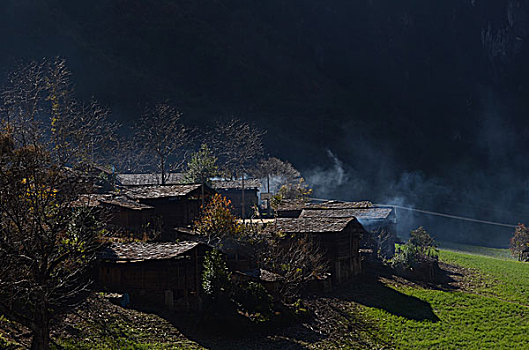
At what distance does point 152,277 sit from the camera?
2511cm

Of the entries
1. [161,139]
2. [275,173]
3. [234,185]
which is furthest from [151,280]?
[275,173]

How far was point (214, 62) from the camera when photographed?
13762 cm

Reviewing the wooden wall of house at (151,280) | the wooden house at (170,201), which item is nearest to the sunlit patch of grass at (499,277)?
the wooden house at (170,201)

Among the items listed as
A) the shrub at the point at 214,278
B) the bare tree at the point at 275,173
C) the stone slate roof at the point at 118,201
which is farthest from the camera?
the bare tree at the point at 275,173

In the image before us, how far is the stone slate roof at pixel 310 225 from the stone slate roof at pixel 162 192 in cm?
680

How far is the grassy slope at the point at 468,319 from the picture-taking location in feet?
90.2

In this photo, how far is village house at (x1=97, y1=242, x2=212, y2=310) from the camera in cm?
2495

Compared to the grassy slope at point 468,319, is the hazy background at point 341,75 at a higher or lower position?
higher

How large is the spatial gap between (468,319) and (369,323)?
6.36 m

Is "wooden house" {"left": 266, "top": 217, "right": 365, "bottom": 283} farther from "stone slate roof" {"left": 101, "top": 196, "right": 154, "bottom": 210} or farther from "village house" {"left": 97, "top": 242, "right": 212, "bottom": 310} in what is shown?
"village house" {"left": 97, "top": 242, "right": 212, "bottom": 310}

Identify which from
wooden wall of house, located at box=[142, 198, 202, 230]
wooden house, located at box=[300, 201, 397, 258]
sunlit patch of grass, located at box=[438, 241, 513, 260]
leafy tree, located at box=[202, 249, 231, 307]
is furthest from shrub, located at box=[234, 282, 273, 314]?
sunlit patch of grass, located at box=[438, 241, 513, 260]

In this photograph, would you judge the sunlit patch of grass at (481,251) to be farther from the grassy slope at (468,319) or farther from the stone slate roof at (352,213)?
the grassy slope at (468,319)

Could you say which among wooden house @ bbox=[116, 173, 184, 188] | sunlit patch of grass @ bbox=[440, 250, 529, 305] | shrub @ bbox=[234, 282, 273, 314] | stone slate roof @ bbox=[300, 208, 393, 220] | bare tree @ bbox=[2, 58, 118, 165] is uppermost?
bare tree @ bbox=[2, 58, 118, 165]

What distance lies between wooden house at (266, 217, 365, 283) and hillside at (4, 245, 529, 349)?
1.30 metres
